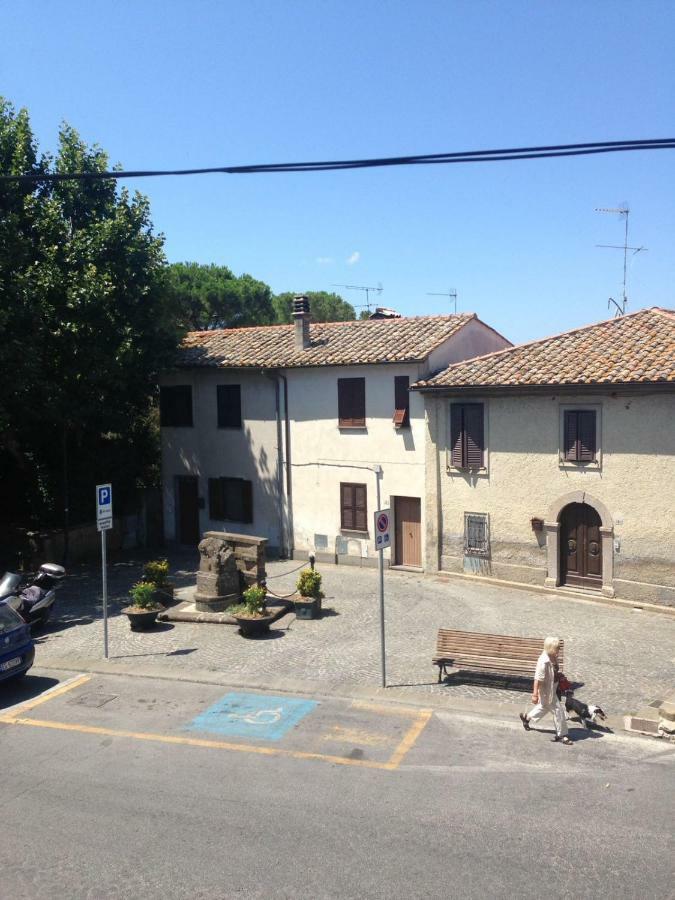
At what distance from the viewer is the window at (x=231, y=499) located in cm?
2400

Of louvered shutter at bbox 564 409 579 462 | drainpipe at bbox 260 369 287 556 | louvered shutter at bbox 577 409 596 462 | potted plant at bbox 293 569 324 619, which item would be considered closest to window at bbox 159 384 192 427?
drainpipe at bbox 260 369 287 556

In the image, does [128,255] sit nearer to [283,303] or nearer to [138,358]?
[138,358]

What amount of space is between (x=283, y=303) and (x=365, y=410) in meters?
26.3

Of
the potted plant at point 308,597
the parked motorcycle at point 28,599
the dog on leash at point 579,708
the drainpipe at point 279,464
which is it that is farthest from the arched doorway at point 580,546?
the parked motorcycle at point 28,599

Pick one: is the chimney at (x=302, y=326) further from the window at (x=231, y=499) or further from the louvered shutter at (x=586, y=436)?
the louvered shutter at (x=586, y=436)

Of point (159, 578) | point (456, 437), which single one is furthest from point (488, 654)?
point (456, 437)

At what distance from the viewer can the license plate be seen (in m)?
11.8

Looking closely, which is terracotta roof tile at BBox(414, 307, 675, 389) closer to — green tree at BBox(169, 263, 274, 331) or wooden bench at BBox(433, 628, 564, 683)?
wooden bench at BBox(433, 628, 564, 683)

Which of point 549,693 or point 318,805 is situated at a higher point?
point 549,693

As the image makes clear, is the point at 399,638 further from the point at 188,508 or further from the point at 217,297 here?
the point at 217,297

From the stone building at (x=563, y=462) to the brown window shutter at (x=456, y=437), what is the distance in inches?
1.1

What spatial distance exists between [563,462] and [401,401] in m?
4.72

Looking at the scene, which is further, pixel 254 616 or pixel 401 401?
pixel 401 401

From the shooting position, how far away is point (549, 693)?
9.99m
